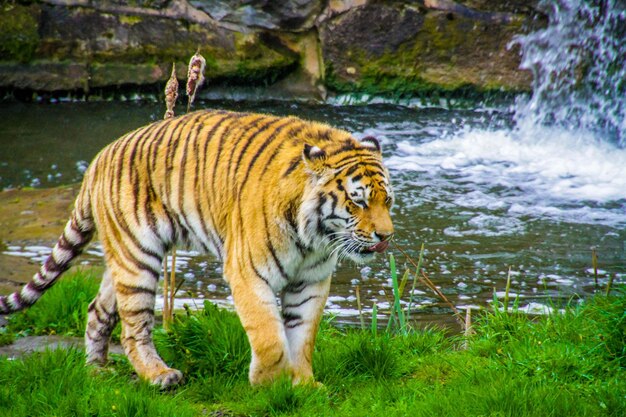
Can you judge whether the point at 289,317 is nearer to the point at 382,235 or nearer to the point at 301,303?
the point at 301,303

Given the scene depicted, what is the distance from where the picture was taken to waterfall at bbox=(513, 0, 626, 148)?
10.6 m

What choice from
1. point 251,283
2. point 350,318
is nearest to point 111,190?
point 251,283

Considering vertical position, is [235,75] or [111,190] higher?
[111,190]

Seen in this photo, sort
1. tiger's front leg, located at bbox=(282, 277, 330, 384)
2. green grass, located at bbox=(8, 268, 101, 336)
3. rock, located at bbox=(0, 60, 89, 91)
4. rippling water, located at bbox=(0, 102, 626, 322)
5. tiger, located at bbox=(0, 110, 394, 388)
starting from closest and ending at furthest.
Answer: tiger, located at bbox=(0, 110, 394, 388)
tiger's front leg, located at bbox=(282, 277, 330, 384)
green grass, located at bbox=(8, 268, 101, 336)
rippling water, located at bbox=(0, 102, 626, 322)
rock, located at bbox=(0, 60, 89, 91)

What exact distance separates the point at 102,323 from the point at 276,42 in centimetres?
676

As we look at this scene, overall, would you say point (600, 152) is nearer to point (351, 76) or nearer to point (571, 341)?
point (351, 76)

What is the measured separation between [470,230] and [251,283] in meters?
Result: 3.66

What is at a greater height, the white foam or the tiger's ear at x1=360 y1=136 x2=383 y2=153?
the tiger's ear at x1=360 y1=136 x2=383 y2=153

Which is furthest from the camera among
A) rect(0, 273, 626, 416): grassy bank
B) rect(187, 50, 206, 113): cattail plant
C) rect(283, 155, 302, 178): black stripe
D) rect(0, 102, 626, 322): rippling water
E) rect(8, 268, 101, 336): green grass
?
rect(0, 102, 626, 322): rippling water

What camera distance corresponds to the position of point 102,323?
15.3 feet

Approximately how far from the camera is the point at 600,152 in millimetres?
9414

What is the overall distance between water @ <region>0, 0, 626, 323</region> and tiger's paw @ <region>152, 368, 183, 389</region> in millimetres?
1028

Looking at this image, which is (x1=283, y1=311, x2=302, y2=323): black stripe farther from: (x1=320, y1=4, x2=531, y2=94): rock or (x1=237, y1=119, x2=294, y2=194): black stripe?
(x1=320, y1=4, x2=531, y2=94): rock

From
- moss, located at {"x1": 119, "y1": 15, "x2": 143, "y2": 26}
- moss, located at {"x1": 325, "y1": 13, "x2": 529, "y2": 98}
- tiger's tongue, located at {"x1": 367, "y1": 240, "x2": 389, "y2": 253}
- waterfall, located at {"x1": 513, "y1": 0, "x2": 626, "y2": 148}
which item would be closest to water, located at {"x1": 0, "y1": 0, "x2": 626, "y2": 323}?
waterfall, located at {"x1": 513, "y1": 0, "x2": 626, "y2": 148}
